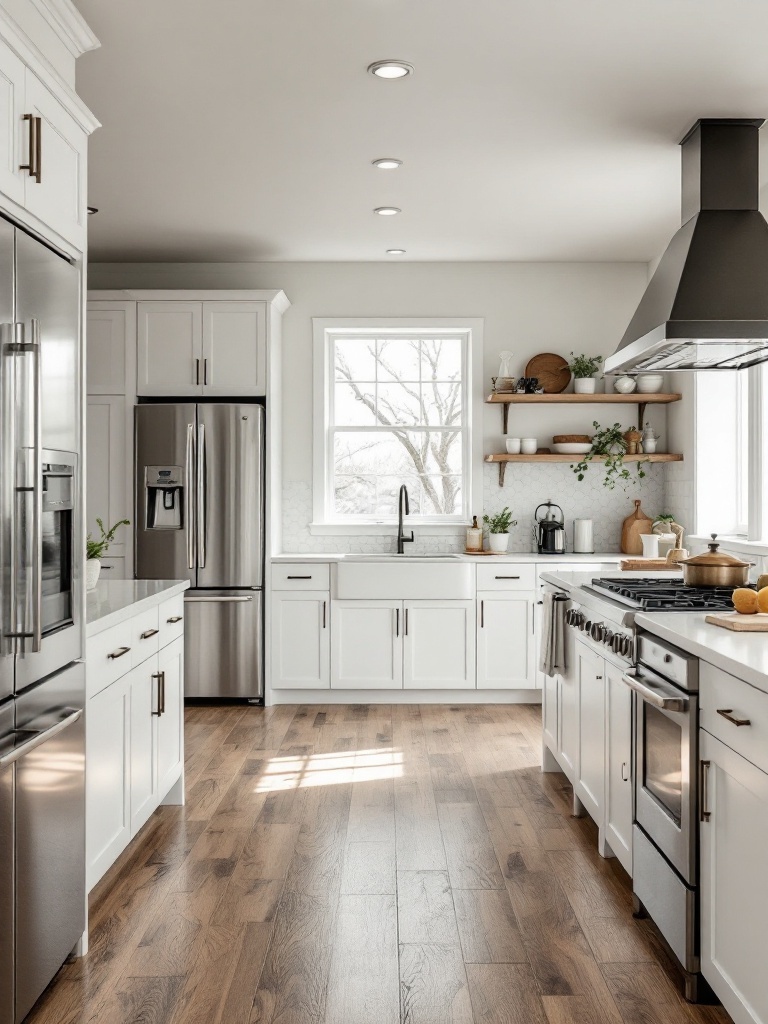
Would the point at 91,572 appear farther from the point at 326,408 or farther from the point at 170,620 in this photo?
the point at 326,408


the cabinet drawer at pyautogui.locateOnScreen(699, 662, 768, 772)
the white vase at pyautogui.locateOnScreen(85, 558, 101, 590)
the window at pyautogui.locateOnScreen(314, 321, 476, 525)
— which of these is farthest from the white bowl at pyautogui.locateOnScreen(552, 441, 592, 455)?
the cabinet drawer at pyautogui.locateOnScreen(699, 662, 768, 772)

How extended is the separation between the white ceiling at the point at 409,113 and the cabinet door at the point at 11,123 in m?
0.88

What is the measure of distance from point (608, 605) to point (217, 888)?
161 cm

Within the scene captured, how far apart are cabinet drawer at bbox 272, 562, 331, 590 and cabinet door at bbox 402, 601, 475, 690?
527mm

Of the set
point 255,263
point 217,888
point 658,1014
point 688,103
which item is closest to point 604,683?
point 658,1014

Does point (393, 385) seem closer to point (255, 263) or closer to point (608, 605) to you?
point (255, 263)

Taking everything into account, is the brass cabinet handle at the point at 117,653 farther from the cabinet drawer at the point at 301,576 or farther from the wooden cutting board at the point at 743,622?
the cabinet drawer at the point at 301,576

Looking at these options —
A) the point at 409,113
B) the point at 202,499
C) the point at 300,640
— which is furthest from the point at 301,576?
the point at 409,113

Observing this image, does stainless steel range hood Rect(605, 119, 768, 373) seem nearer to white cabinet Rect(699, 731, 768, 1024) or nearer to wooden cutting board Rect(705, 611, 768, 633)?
wooden cutting board Rect(705, 611, 768, 633)

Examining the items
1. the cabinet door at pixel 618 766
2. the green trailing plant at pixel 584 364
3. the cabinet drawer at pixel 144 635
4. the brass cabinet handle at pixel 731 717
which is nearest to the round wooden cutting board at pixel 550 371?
the green trailing plant at pixel 584 364

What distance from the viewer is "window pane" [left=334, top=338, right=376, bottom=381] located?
625 cm

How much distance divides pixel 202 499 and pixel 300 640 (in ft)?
3.49

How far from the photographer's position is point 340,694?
5.68 meters

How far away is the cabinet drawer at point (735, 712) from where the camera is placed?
6.17ft
